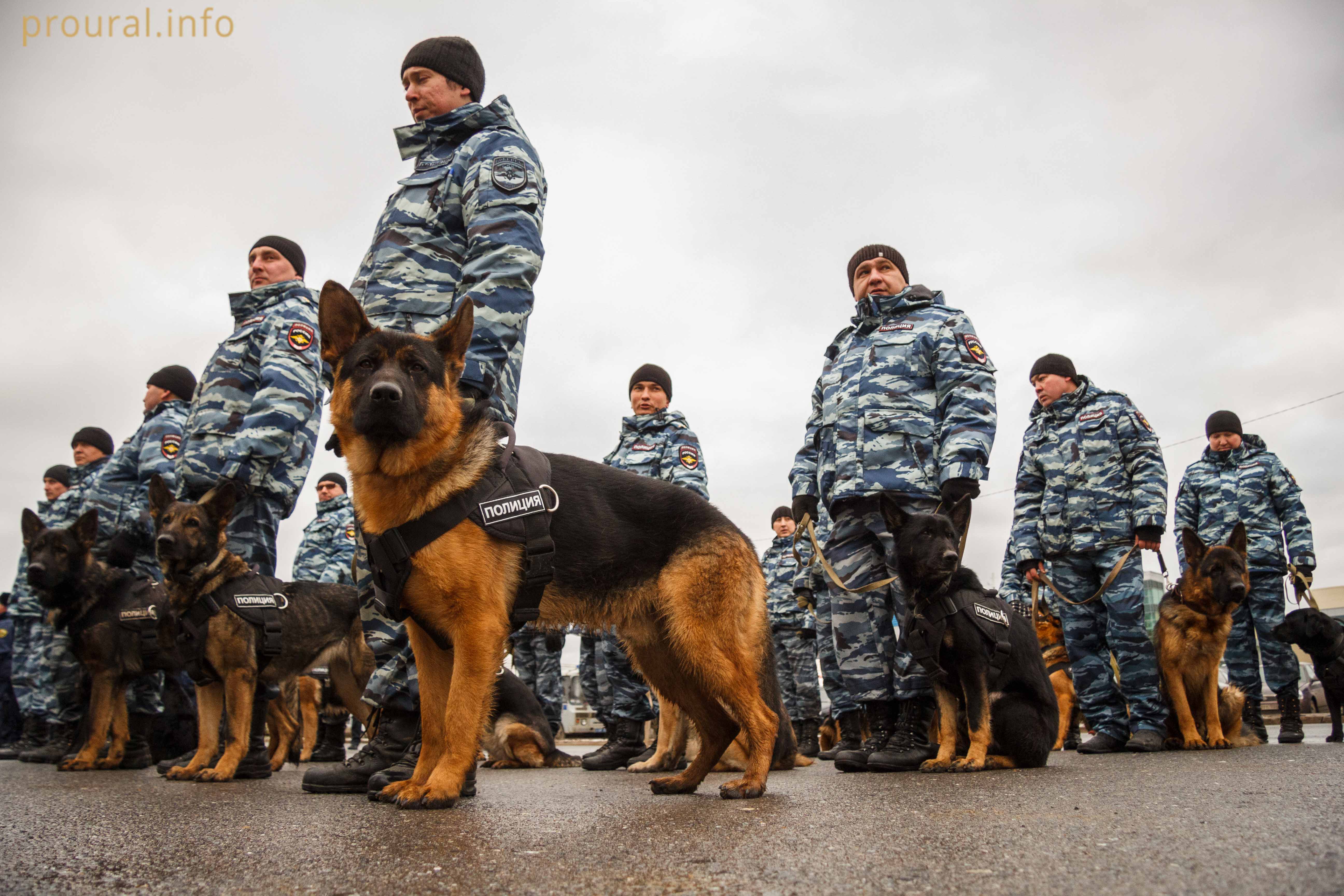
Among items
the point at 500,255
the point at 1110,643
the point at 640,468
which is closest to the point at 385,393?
the point at 500,255

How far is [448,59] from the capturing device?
4.25m

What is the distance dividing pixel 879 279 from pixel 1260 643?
6311 millimetres

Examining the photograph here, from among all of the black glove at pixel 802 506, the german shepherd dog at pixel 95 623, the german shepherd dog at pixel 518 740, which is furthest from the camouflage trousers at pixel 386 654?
the german shepherd dog at pixel 95 623

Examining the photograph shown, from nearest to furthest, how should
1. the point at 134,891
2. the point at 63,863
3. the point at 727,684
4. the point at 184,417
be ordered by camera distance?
1. the point at 134,891
2. the point at 63,863
3. the point at 727,684
4. the point at 184,417

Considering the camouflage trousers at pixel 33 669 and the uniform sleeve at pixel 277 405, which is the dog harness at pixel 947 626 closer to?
the uniform sleeve at pixel 277 405

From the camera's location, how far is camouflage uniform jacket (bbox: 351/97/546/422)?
139 inches

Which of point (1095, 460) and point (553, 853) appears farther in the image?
point (1095, 460)

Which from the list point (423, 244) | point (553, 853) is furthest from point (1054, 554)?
point (553, 853)

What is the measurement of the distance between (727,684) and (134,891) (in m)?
2.12

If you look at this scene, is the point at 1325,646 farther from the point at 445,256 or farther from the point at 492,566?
the point at 445,256

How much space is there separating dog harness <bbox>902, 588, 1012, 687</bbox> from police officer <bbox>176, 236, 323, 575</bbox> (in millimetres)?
3964

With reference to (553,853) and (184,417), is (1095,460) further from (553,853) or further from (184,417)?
(184,417)

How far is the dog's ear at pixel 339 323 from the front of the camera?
3.12 metres

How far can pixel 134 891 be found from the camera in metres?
1.65
